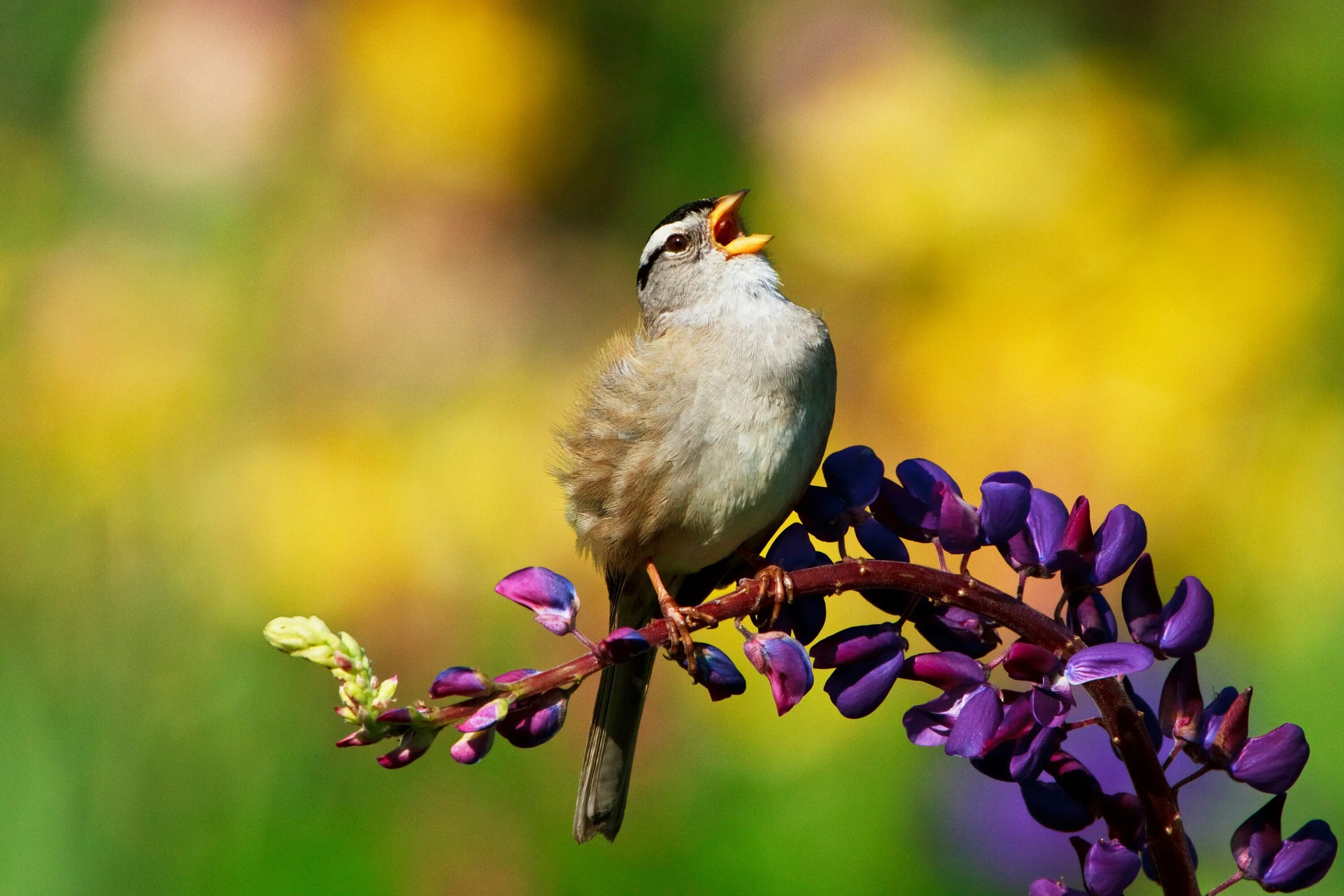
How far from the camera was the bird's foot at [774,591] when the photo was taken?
3.59 ft

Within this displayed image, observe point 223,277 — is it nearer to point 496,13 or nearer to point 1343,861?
point 496,13

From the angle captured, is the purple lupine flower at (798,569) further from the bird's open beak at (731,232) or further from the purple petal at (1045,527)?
the bird's open beak at (731,232)

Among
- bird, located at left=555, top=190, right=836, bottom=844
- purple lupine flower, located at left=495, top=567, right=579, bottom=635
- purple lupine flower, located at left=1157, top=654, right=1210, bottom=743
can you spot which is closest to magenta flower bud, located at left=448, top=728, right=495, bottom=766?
purple lupine flower, located at left=495, top=567, right=579, bottom=635

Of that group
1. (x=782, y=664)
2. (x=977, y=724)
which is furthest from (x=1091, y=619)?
(x=782, y=664)

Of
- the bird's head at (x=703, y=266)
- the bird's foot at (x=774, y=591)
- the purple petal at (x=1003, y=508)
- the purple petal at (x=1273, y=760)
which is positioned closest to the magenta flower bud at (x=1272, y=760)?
the purple petal at (x=1273, y=760)

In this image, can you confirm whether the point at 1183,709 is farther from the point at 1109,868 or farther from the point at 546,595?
the point at 546,595

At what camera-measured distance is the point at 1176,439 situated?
3246 mm

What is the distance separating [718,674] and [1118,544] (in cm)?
32

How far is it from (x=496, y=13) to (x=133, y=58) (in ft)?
3.32

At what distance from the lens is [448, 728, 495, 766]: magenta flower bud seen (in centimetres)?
90

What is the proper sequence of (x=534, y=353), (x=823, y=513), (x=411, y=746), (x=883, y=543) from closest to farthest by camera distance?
(x=411, y=746)
(x=883, y=543)
(x=823, y=513)
(x=534, y=353)

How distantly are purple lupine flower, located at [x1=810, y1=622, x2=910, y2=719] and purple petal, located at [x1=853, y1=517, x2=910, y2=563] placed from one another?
9cm

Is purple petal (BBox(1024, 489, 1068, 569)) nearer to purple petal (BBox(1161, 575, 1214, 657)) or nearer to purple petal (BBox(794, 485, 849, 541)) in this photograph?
purple petal (BBox(1161, 575, 1214, 657))

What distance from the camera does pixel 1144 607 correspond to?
0.99 m
